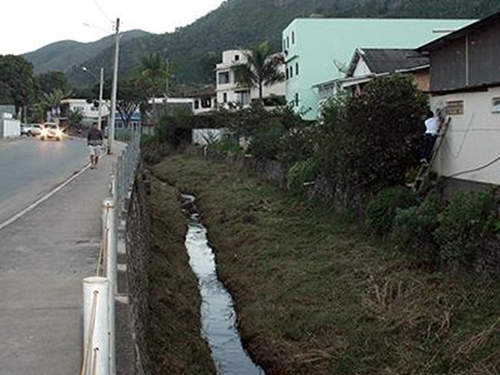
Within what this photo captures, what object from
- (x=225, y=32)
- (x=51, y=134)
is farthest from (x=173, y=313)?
(x=225, y=32)

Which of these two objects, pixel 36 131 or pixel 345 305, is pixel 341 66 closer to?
pixel 345 305

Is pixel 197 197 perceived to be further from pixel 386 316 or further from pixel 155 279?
pixel 386 316

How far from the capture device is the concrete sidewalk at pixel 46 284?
25.2ft

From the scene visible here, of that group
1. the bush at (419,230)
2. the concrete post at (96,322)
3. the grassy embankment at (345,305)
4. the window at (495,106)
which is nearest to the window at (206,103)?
the grassy embankment at (345,305)

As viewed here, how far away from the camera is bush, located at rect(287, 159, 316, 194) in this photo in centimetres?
2744

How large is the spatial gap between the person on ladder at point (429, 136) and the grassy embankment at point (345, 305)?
2750 mm

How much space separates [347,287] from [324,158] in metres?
8.57

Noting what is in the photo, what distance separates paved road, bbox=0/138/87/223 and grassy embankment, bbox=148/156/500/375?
4.38 metres

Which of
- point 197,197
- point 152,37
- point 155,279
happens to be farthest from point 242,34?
point 155,279

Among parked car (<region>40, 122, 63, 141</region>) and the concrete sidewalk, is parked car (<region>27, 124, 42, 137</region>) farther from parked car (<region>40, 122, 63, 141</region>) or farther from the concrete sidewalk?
the concrete sidewalk

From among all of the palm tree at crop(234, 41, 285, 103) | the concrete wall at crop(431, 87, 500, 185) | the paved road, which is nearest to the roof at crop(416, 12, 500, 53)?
the concrete wall at crop(431, 87, 500, 185)

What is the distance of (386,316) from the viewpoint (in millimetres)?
13844

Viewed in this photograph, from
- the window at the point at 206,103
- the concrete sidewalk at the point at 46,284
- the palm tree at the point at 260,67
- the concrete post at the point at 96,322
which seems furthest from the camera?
the window at the point at 206,103

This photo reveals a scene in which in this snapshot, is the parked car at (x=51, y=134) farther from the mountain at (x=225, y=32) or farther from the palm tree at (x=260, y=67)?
the mountain at (x=225, y=32)
